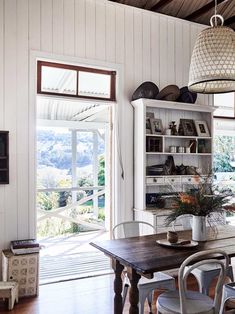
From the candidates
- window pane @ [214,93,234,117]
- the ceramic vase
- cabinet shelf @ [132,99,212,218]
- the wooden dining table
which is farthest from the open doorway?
the ceramic vase

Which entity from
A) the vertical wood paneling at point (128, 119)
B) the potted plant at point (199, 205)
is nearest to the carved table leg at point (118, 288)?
the potted plant at point (199, 205)

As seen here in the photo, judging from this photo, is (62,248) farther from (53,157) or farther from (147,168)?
(147,168)

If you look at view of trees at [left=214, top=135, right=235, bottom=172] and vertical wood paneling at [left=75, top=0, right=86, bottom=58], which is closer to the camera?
vertical wood paneling at [left=75, top=0, right=86, bottom=58]

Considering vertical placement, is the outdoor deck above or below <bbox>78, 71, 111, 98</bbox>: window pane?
below

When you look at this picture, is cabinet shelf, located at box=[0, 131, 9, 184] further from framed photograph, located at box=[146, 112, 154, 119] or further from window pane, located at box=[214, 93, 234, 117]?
window pane, located at box=[214, 93, 234, 117]

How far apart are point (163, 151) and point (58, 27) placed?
6.88ft

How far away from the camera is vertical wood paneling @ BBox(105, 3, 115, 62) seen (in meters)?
4.43

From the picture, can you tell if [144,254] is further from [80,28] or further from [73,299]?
[80,28]

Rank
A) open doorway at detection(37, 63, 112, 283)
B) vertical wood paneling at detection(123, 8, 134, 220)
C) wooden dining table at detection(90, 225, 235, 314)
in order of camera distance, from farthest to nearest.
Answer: open doorway at detection(37, 63, 112, 283), vertical wood paneling at detection(123, 8, 134, 220), wooden dining table at detection(90, 225, 235, 314)

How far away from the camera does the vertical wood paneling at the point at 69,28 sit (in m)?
4.16

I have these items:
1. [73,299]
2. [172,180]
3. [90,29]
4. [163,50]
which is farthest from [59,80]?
[73,299]

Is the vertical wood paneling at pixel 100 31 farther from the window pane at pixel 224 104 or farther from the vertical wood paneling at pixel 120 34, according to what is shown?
the window pane at pixel 224 104

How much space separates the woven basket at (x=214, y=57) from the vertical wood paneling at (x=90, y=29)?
206 centimetres

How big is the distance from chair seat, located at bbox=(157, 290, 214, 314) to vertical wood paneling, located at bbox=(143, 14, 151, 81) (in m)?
3.07
